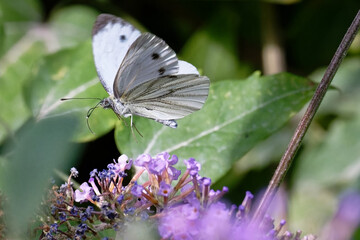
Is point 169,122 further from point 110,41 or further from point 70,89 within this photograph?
point 70,89

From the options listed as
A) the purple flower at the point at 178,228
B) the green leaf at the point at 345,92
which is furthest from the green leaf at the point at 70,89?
the green leaf at the point at 345,92

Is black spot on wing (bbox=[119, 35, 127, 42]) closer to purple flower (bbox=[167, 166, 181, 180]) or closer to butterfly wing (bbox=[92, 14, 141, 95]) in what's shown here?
butterfly wing (bbox=[92, 14, 141, 95])

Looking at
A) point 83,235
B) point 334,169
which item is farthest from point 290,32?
point 83,235

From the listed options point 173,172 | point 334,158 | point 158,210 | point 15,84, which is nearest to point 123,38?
point 173,172

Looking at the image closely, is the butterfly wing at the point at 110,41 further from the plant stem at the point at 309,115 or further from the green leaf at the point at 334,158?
the green leaf at the point at 334,158

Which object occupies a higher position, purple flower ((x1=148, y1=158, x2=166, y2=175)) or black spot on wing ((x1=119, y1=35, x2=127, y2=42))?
black spot on wing ((x1=119, y1=35, x2=127, y2=42))

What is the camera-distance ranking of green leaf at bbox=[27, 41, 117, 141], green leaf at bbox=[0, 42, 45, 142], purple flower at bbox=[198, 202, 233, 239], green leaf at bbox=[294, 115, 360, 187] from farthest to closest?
green leaf at bbox=[294, 115, 360, 187], green leaf at bbox=[0, 42, 45, 142], green leaf at bbox=[27, 41, 117, 141], purple flower at bbox=[198, 202, 233, 239]

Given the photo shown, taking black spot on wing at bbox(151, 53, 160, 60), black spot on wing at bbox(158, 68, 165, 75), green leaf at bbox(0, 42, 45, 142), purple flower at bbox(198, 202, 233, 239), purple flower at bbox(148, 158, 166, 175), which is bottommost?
green leaf at bbox(0, 42, 45, 142)

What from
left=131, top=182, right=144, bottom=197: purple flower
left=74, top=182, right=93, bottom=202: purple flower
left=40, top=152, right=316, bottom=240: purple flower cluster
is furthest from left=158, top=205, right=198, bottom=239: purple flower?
left=74, top=182, right=93, bottom=202: purple flower
